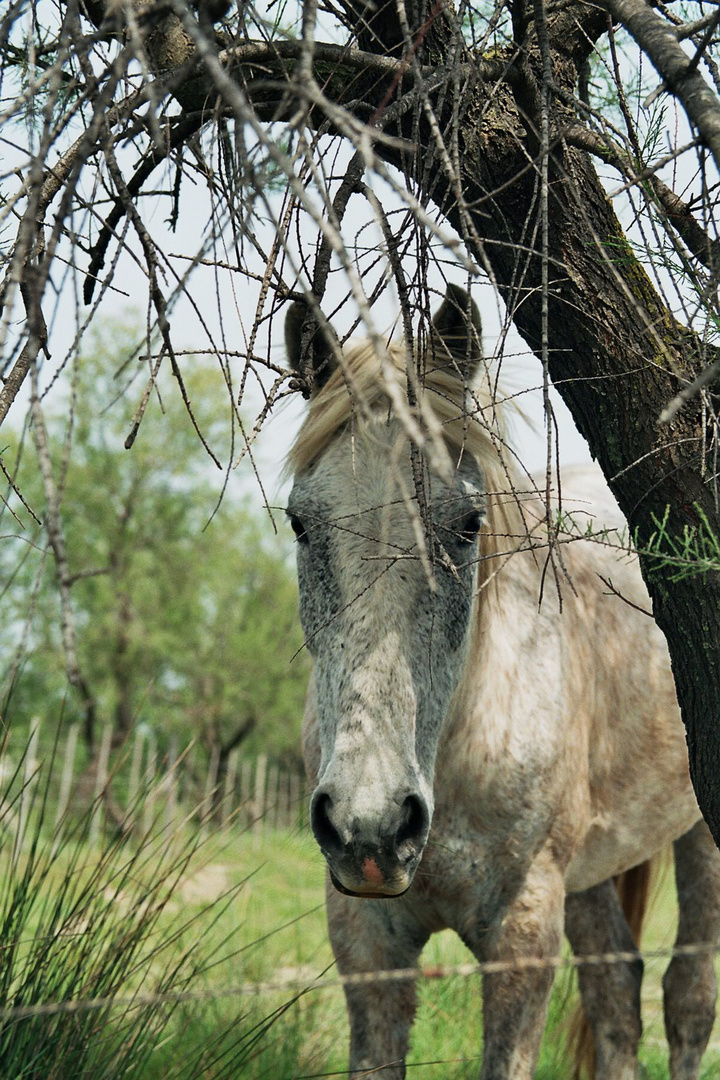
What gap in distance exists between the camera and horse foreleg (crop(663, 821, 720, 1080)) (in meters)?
4.07

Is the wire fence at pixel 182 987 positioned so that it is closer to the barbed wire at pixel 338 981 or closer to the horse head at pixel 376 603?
the barbed wire at pixel 338 981

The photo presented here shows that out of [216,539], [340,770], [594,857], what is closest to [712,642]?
[340,770]

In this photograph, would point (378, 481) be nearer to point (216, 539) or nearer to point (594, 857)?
point (594, 857)

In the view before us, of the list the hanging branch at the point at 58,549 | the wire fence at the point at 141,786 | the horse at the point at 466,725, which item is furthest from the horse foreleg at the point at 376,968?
the hanging branch at the point at 58,549

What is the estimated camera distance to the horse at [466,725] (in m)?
2.13

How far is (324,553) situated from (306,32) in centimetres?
156

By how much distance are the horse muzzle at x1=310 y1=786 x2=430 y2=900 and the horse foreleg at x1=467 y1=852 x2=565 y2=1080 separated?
0.94 meters

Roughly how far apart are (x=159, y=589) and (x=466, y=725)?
20619 mm

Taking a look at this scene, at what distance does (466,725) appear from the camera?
2957 millimetres

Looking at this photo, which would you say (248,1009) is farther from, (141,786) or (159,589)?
(159,589)

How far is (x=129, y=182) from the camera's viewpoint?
2.16 meters

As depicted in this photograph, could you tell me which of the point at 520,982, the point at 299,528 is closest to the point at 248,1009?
the point at 520,982

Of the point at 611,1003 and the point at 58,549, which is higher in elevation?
the point at 58,549

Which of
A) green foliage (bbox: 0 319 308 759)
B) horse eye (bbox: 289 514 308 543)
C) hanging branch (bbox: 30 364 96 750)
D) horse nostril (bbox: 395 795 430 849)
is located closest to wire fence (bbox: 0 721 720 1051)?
horse nostril (bbox: 395 795 430 849)
